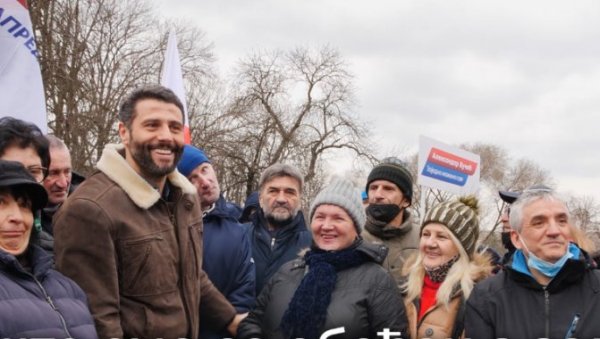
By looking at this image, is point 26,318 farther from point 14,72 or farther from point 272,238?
point 14,72

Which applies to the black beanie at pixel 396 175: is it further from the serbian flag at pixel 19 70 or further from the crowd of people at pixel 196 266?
the serbian flag at pixel 19 70

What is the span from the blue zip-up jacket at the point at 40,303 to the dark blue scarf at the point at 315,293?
1.08 m

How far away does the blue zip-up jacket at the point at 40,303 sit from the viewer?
112 inches

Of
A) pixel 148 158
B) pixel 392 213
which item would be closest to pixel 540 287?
pixel 392 213

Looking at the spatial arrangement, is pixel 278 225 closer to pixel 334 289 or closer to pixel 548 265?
pixel 334 289

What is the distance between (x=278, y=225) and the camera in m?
5.27

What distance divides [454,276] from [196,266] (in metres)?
1.46

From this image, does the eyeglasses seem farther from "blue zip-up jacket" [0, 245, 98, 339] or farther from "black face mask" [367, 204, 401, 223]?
"black face mask" [367, 204, 401, 223]

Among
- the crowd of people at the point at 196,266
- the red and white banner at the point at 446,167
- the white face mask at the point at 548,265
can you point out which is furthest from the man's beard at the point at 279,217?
the red and white banner at the point at 446,167

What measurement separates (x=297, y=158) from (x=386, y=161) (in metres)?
26.0

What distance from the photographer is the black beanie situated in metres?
5.01

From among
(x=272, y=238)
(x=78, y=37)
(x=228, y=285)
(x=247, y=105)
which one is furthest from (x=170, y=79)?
(x=247, y=105)

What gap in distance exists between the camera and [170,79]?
24.1ft

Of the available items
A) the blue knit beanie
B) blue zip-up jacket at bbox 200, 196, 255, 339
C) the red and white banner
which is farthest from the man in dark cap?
the red and white banner
